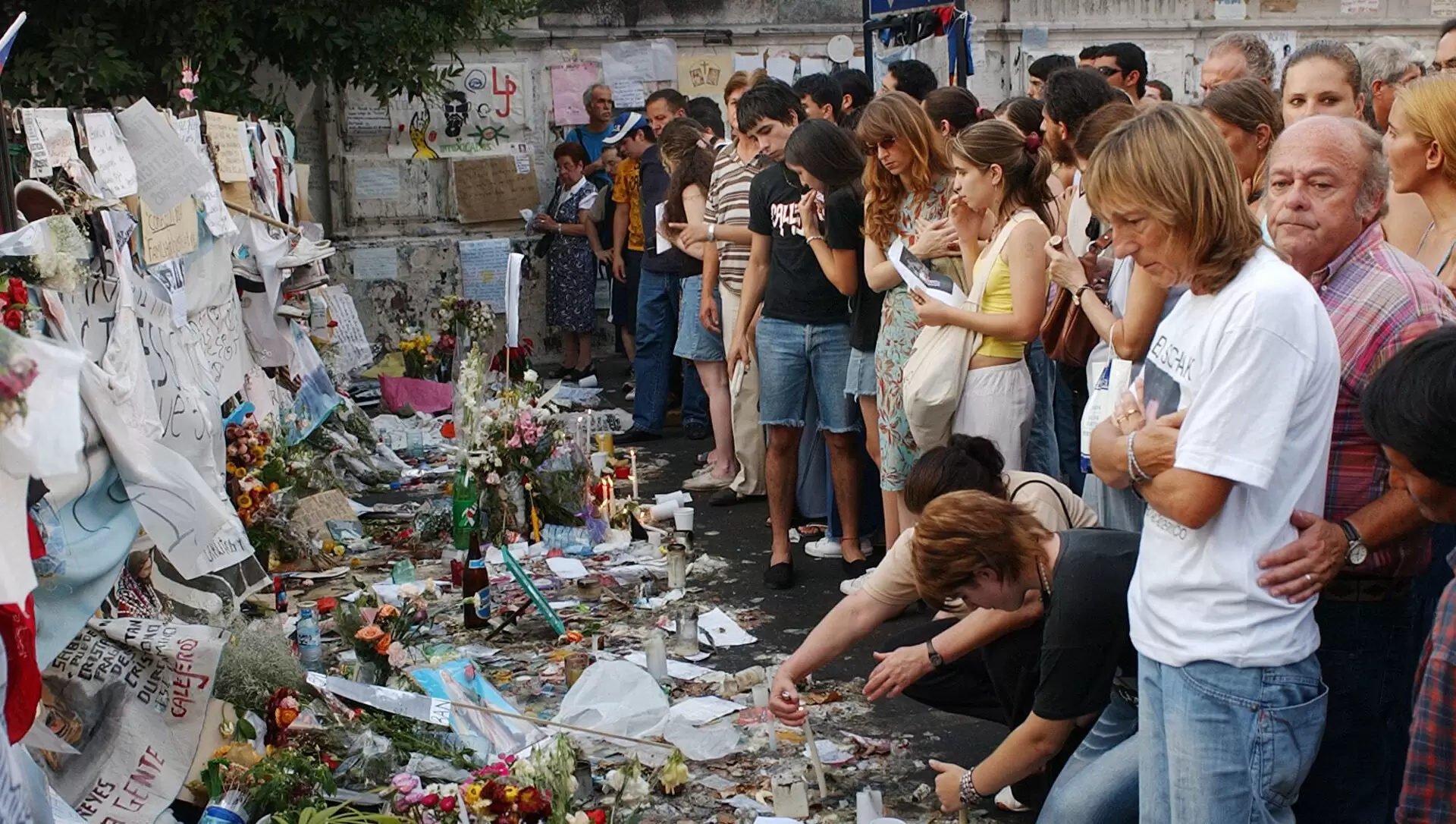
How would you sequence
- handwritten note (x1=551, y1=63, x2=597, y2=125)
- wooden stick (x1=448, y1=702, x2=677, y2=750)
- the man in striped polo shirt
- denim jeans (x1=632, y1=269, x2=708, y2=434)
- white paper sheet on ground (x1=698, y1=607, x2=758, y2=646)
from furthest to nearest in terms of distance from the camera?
handwritten note (x1=551, y1=63, x2=597, y2=125), denim jeans (x1=632, y1=269, x2=708, y2=434), the man in striped polo shirt, white paper sheet on ground (x1=698, y1=607, x2=758, y2=646), wooden stick (x1=448, y1=702, x2=677, y2=750)

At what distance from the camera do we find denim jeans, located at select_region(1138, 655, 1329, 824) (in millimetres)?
2619

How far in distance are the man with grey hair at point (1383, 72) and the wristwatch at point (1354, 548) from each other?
3053mm

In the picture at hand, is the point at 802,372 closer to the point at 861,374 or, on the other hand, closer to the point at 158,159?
the point at 861,374

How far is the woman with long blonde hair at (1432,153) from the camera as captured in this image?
3.34m

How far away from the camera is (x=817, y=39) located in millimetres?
13883

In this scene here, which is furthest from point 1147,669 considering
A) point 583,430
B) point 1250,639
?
point 583,430

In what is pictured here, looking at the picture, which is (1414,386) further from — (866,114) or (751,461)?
(751,461)

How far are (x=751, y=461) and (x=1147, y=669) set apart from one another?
16.7 ft

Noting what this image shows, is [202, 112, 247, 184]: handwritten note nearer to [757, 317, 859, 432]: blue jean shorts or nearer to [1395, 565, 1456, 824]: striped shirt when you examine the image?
[757, 317, 859, 432]: blue jean shorts

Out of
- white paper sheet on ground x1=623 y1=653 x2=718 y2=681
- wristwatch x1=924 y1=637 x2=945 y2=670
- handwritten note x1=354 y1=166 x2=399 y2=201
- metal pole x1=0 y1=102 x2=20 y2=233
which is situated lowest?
white paper sheet on ground x1=623 y1=653 x2=718 y2=681

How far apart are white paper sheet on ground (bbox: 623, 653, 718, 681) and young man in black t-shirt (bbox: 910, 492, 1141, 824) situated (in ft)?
6.32

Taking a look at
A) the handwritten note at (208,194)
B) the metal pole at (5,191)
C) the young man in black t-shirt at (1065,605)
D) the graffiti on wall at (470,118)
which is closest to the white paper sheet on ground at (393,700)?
the metal pole at (5,191)

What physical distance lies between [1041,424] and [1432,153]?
2.32 metres

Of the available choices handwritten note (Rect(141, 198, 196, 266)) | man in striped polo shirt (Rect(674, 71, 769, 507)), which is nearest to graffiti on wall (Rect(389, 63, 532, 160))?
man in striped polo shirt (Rect(674, 71, 769, 507))
